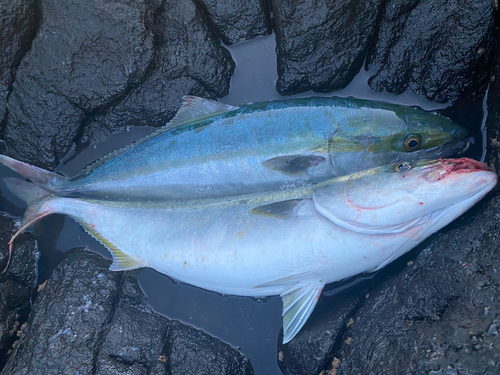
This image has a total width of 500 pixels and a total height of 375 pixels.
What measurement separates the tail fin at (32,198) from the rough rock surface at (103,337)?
46 cm

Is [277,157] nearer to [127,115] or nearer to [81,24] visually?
[127,115]

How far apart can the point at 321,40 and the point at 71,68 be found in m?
1.90

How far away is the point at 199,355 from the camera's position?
2588 mm

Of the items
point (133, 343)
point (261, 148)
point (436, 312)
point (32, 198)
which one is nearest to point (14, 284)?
point (32, 198)

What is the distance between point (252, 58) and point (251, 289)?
1808 millimetres

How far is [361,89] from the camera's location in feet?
9.27

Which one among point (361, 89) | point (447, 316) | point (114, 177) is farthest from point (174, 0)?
point (447, 316)

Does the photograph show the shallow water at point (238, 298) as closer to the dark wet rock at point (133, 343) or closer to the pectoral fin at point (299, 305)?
the dark wet rock at point (133, 343)

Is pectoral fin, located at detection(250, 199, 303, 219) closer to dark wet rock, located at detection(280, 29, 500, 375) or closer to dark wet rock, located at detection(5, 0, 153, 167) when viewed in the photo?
dark wet rock, located at detection(280, 29, 500, 375)

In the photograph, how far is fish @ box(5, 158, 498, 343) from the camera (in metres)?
2.11

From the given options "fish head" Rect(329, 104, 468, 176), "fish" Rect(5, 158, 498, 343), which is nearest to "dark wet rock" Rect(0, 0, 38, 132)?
"fish" Rect(5, 158, 498, 343)

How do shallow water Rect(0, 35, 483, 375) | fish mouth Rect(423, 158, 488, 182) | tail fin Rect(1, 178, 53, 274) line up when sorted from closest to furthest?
fish mouth Rect(423, 158, 488, 182) < tail fin Rect(1, 178, 53, 274) < shallow water Rect(0, 35, 483, 375)

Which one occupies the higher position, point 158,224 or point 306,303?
point 158,224

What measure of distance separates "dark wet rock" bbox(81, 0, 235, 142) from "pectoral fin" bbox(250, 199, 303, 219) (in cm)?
111
